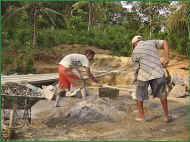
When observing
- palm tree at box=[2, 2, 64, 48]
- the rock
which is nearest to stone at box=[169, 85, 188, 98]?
the rock

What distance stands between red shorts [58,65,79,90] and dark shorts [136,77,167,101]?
54.9 inches

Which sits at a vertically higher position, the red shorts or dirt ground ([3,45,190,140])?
the red shorts

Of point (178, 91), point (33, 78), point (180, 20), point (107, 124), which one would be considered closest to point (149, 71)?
point (107, 124)

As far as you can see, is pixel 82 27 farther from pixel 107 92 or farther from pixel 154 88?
pixel 154 88

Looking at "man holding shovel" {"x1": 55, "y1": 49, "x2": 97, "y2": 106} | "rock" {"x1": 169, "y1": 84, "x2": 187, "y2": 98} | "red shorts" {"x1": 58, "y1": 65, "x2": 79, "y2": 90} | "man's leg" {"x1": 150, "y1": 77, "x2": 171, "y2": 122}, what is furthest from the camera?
"rock" {"x1": 169, "y1": 84, "x2": 187, "y2": 98}

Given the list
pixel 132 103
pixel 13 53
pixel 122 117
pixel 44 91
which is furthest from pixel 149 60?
pixel 13 53

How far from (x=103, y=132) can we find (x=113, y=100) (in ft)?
6.57

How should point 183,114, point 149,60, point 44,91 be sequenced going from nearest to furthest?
point 149,60
point 183,114
point 44,91

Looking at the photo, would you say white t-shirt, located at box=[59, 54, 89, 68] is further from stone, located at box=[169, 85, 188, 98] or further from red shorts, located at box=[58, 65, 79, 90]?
stone, located at box=[169, 85, 188, 98]

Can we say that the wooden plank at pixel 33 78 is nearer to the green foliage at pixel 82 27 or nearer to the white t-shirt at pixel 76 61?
the green foliage at pixel 82 27

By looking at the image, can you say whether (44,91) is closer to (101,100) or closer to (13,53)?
(101,100)

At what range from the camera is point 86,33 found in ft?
34.5

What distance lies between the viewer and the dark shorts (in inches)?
243

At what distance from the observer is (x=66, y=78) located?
7.38 meters
